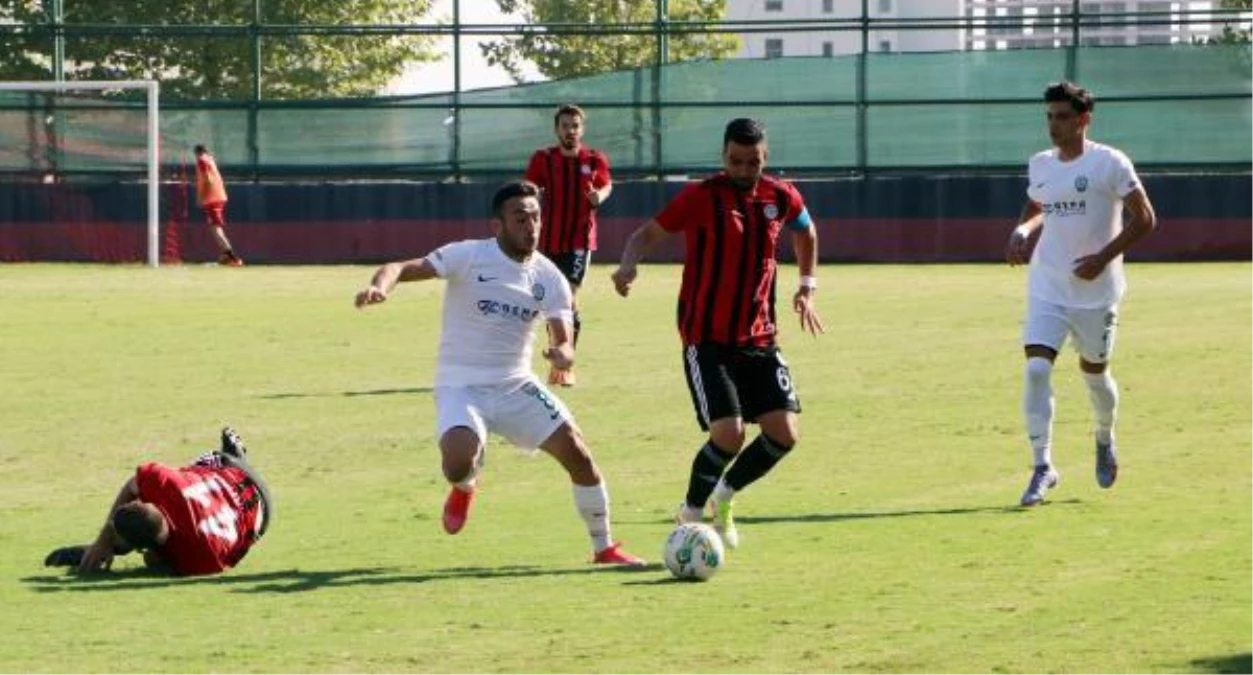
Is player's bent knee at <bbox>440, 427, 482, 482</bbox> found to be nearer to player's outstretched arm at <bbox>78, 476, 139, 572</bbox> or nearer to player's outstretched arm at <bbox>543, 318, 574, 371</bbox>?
player's outstretched arm at <bbox>543, 318, 574, 371</bbox>

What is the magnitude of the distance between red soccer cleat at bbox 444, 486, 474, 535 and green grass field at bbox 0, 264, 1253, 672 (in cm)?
15

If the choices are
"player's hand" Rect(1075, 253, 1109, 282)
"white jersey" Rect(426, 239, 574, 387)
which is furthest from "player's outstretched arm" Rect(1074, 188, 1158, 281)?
"white jersey" Rect(426, 239, 574, 387)

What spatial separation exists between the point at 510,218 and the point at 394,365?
11015 millimetres

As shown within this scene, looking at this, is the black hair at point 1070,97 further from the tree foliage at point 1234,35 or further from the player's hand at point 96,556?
the tree foliage at point 1234,35

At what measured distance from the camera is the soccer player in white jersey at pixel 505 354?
10.9 metres

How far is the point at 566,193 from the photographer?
21.9m

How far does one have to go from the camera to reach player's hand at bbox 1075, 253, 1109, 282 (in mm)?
13164

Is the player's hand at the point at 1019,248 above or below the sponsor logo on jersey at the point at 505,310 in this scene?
above

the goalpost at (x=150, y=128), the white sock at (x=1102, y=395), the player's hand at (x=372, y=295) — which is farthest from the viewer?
the goalpost at (x=150, y=128)

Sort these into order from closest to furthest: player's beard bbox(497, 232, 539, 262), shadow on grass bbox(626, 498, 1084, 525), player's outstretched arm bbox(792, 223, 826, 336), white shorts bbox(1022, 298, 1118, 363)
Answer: player's beard bbox(497, 232, 539, 262) → player's outstretched arm bbox(792, 223, 826, 336) → shadow on grass bbox(626, 498, 1084, 525) → white shorts bbox(1022, 298, 1118, 363)

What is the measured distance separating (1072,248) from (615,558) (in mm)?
3755

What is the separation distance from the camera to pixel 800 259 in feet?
40.7

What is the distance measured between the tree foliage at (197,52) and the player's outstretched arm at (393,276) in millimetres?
33203

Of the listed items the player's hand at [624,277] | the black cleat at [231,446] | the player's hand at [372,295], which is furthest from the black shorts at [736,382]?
the black cleat at [231,446]
